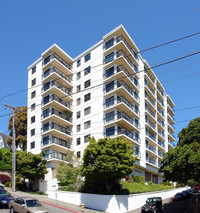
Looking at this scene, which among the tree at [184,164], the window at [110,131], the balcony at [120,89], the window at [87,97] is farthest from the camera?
the window at [87,97]

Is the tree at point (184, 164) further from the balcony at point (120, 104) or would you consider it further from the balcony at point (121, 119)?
the balcony at point (120, 104)

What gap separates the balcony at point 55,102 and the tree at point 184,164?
2427cm

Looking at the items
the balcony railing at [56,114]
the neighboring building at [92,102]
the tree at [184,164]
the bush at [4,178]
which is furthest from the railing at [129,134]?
the bush at [4,178]

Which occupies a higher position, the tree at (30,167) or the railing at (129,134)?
the railing at (129,134)

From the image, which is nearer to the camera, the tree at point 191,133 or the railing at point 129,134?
the tree at point 191,133

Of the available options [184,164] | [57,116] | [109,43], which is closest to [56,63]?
[57,116]

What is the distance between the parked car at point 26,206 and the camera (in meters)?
20.4

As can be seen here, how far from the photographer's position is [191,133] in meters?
31.7

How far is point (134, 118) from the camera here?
47.0 meters

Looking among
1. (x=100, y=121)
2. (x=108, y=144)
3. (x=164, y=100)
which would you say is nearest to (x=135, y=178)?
(x=100, y=121)

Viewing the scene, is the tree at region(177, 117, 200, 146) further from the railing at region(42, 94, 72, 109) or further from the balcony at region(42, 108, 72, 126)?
the railing at region(42, 94, 72, 109)

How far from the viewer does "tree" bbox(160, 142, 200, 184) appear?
2669cm

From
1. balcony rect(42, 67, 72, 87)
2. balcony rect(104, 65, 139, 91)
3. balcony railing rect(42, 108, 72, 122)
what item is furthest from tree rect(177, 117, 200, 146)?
balcony rect(42, 67, 72, 87)

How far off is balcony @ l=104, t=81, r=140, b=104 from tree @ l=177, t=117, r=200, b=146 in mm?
13285
